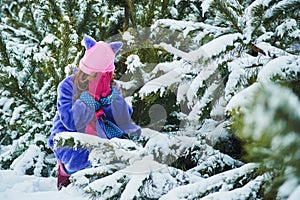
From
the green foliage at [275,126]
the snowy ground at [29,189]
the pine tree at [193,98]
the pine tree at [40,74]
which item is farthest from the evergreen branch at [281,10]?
the pine tree at [40,74]

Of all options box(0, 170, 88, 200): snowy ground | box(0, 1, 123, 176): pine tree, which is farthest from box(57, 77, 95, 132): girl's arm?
box(0, 170, 88, 200): snowy ground

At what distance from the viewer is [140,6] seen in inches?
117

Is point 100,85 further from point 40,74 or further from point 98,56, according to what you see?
point 40,74

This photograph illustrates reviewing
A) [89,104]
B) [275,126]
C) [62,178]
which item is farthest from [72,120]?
[275,126]

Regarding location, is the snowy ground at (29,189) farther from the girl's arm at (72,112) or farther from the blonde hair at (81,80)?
the blonde hair at (81,80)

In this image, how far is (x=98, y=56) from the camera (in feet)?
8.47

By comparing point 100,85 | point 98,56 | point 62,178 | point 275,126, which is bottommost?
point 62,178

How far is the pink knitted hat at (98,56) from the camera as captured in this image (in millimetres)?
2582

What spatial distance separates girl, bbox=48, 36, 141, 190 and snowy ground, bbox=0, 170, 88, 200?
0.12 metres

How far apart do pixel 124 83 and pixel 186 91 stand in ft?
3.57

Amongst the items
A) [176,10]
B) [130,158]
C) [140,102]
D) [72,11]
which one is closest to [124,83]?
[140,102]

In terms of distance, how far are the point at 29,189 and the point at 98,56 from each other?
2.92 feet

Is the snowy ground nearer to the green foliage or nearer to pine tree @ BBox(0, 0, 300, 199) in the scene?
pine tree @ BBox(0, 0, 300, 199)

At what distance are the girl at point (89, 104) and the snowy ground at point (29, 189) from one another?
0.12 m
